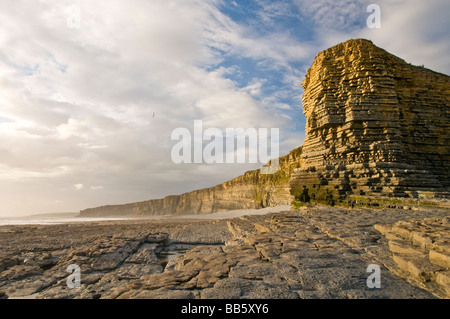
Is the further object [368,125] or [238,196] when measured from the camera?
[238,196]

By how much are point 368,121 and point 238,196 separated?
Result: 33.6 meters

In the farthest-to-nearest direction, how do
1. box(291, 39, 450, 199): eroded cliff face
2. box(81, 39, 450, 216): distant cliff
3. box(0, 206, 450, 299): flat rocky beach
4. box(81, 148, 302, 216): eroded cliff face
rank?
box(81, 148, 302, 216): eroded cliff face
box(291, 39, 450, 199): eroded cliff face
box(81, 39, 450, 216): distant cliff
box(0, 206, 450, 299): flat rocky beach

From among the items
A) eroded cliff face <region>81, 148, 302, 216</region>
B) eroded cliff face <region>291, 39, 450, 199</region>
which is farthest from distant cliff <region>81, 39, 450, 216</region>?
eroded cliff face <region>81, 148, 302, 216</region>

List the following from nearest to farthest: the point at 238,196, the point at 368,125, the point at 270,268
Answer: the point at 270,268 < the point at 368,125 < the point at 238,196

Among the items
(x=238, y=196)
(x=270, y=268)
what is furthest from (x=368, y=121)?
(x=238, y=196)

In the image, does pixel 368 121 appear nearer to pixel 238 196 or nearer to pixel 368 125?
pixel 368 125

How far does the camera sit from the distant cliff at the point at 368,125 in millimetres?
14148

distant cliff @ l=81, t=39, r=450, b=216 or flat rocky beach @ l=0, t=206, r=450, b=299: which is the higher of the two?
distant cliff @ l=81, t=39, r=450, b=216

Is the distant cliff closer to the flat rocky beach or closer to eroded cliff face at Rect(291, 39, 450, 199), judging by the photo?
eroded cliff face at Rect(291, 39, 450, 199)

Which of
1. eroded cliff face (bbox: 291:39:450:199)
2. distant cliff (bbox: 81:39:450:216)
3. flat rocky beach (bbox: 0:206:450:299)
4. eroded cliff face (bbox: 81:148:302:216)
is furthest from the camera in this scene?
eroded cliff face (bbox: 81:148:302:216)

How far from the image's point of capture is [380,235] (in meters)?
5.10

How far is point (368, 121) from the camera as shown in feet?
48.8

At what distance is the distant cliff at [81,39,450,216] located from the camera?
557 inches

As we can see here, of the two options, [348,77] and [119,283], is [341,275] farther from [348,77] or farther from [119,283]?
[348,77]
